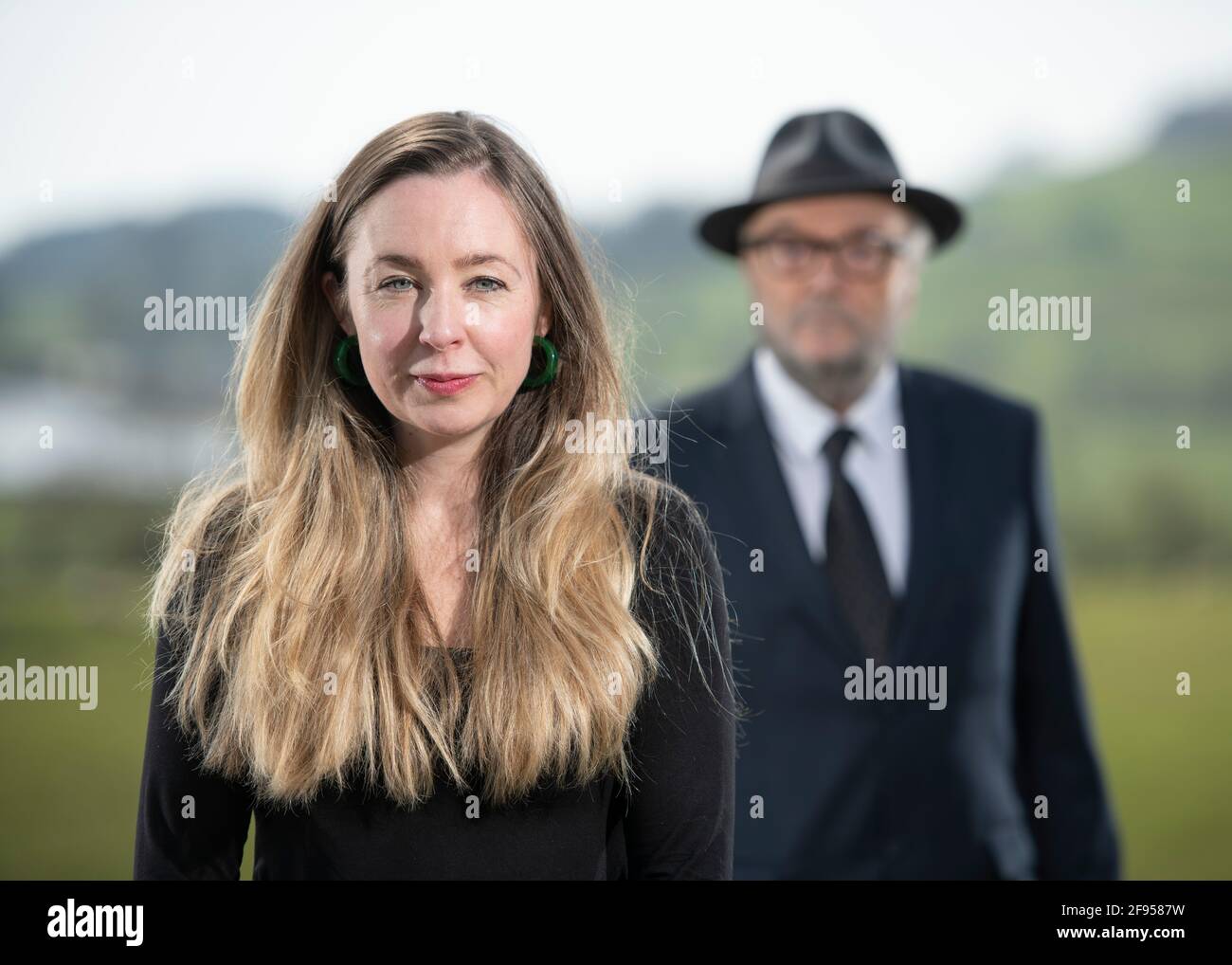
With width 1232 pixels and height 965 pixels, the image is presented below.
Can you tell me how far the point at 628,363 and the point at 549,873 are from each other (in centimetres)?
90

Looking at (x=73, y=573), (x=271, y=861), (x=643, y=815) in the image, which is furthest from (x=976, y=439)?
(x=73, y=573)

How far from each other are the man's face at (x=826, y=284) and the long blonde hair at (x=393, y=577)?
3.53 ft

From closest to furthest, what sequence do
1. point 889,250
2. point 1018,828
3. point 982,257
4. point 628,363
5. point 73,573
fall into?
point 628,363, point 1018,828, point 889,250, point 982,257, point 73,573

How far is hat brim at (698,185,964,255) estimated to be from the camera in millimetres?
2652

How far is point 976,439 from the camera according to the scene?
2.66 m

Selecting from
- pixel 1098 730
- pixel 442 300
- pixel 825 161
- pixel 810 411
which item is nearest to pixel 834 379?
pixel 810 411

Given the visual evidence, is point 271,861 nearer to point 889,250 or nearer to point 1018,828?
point 1018,828

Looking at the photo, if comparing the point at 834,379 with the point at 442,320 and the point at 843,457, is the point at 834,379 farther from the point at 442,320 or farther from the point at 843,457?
the point at 442,320

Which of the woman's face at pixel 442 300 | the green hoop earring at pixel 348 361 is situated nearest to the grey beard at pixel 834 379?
the woman's face at pixel 442 300

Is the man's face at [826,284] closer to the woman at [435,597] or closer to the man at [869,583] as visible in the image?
the man at [869,583]

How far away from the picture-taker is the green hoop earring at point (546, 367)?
1.66 m

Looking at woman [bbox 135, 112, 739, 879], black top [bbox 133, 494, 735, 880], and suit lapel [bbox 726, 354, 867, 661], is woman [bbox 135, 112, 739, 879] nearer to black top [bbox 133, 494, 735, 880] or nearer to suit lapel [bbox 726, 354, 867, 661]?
black top [bbox 133, 494, 735, 880]
